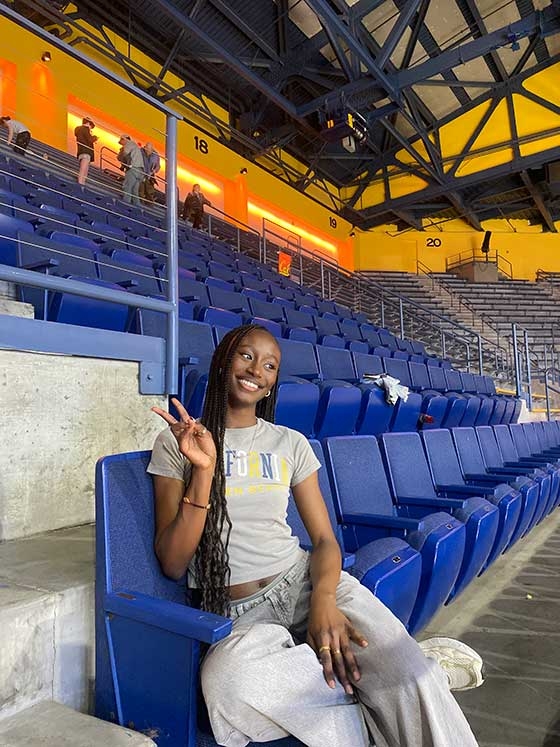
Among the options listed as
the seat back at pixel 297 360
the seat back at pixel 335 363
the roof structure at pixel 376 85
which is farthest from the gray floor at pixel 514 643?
the roof structure at pixel 376 85

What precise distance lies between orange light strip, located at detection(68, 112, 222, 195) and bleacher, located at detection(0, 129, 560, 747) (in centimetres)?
287

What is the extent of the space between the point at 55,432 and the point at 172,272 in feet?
1.87

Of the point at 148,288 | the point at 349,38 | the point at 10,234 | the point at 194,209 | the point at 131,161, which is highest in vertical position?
the point at 349,38

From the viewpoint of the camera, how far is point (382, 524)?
1.38m

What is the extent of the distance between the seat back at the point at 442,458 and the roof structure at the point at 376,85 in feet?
16.3

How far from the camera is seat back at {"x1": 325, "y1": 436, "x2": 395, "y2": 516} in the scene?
4.73 ft

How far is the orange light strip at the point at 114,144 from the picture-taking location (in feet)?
23.0

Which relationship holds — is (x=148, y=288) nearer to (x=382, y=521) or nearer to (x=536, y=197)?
(x=382, y=521)

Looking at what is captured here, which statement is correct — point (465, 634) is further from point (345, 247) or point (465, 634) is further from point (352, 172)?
point (345, 247)

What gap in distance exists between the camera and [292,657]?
28.7 inches

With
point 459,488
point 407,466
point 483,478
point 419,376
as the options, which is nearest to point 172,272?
point 407,466

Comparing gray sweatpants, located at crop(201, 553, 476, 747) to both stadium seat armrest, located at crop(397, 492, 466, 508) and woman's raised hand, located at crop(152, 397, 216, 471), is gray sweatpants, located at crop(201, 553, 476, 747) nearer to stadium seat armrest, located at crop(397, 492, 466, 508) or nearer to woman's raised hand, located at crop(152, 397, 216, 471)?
woman's raised hand, located at crop(152, 397, 216, 471)

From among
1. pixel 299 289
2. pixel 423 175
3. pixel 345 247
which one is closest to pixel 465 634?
pixel 299 289

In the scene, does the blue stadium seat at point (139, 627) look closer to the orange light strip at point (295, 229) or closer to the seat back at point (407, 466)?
the seat back at point (407, 466)
